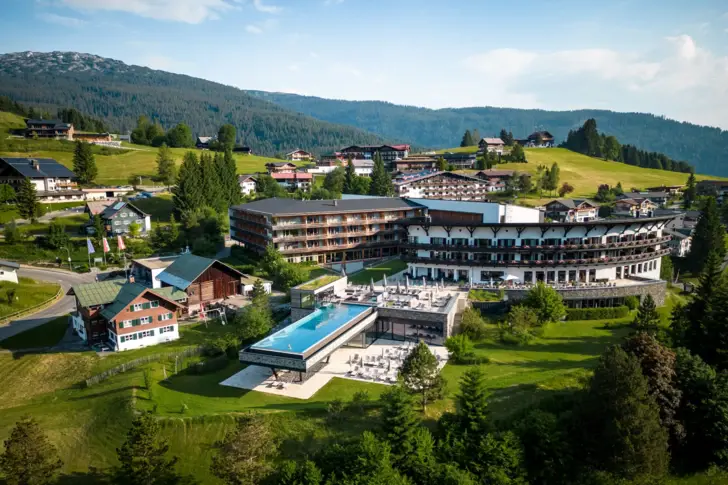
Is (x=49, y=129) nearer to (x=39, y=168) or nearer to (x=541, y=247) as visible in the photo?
(x=39, y=168)

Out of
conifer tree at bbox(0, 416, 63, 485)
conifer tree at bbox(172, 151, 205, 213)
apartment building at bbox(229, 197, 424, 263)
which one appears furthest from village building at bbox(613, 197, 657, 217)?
conifer tree at bbox(0, 416, 63, 485)

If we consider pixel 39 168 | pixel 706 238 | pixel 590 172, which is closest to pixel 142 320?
pixel 706 238

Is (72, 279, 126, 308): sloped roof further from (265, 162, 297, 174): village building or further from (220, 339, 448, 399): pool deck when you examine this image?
(265, 162, 297, 174): village building

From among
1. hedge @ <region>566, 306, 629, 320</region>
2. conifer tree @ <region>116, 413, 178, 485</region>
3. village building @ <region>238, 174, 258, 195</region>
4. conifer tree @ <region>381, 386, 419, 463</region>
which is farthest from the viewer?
village building @ <region>238, 174, 258, 195</region>

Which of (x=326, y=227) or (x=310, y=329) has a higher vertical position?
(x=326, y=227)

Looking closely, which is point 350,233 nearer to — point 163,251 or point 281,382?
point 163,251

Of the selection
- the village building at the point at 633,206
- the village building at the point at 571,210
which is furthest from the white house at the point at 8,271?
the village building at the point at 633,206
